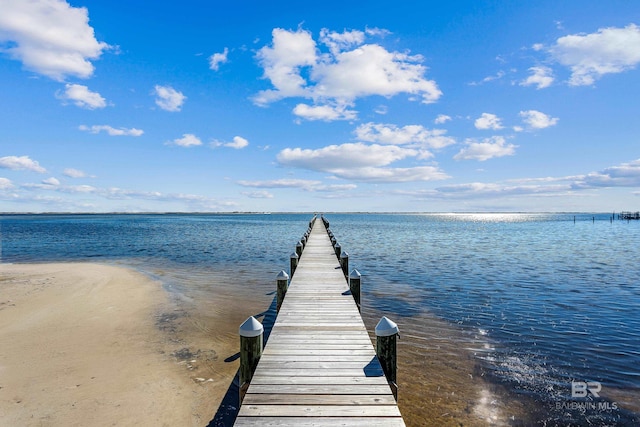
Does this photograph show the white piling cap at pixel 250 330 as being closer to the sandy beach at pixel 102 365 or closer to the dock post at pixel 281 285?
the sandy beach at pixel 102 365

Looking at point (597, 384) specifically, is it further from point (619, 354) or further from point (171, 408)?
point (171, 408)

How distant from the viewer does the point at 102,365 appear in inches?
328

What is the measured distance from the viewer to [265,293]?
15.5m

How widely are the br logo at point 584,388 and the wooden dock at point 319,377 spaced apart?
4549mm

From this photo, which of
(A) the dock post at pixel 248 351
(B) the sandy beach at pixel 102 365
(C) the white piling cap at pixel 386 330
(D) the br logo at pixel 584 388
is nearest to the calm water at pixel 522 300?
(D) the br logo at pixel 584 388

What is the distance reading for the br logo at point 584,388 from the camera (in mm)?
7105

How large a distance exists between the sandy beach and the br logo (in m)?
7.27

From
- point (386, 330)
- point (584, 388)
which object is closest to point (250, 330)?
point (386, 330)

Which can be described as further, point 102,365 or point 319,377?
point 102,365

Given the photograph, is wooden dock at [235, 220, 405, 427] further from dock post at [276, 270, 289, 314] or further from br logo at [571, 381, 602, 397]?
br logo at [571, 381, 602, 397]

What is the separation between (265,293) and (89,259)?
1938 cm

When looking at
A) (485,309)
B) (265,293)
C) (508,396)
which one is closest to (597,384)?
(508,396)

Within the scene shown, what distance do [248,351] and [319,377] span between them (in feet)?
3.84

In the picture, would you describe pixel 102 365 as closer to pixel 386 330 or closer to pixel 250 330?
pixel 250 330
